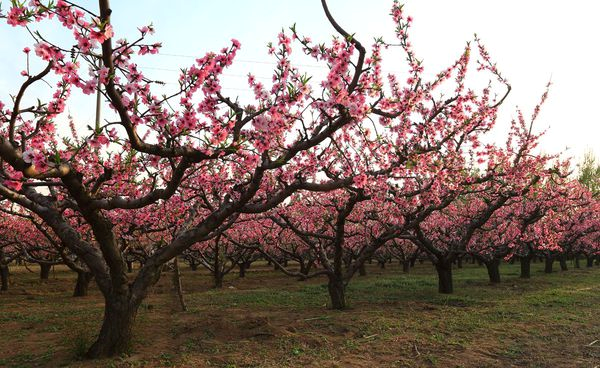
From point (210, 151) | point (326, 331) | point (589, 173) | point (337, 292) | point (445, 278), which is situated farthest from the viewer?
point (589, 173)

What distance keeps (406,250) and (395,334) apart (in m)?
24.2

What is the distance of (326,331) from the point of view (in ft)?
33.2

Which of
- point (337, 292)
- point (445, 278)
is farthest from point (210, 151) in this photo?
point (445, 278)

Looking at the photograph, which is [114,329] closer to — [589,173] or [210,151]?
[210,151]

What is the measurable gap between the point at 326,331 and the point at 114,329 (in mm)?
4835

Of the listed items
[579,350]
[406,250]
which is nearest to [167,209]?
[579,350]

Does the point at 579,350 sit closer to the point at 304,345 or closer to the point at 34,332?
the point at 304,345

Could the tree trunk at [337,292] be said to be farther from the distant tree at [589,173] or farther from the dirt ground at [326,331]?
the distant tree at [589,173]

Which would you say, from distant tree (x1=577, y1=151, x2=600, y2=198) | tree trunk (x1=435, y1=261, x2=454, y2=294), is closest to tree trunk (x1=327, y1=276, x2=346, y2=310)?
tree trunk (x1=435, y1=261, x2=454, y2=294)

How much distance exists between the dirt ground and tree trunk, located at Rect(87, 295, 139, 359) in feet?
0.79

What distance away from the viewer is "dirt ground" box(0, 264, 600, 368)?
26.1ft

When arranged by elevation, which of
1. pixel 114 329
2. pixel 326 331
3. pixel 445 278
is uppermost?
pixel 445 278

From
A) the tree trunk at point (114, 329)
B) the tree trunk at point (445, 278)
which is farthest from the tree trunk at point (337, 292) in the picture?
the tree trunk at point (114, 329)

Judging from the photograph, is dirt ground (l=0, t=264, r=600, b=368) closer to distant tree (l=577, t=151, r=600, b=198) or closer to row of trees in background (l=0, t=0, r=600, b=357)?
row of trees in background (l=0, t=0, r=600, b=357)
